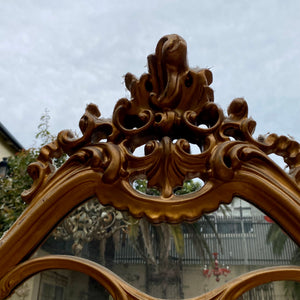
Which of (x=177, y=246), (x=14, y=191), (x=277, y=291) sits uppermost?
(x=14, y=191)

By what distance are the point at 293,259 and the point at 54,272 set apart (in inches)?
23.4

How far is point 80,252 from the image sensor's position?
0.86m

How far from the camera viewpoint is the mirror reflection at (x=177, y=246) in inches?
32.5

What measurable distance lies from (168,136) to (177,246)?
30cm

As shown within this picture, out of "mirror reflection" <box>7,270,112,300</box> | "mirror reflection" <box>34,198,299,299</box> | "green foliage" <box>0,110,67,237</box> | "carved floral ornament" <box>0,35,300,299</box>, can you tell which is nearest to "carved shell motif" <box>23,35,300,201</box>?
"carved floral ornament" <box>0,35,300,299</box>

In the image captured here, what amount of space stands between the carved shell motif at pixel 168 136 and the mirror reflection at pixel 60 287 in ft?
0.72

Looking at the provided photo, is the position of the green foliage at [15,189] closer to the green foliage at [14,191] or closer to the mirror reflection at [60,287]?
the green foliage at [14,191]

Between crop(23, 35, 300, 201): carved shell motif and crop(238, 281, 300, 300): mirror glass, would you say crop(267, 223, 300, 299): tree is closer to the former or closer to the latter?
crop(238, 281, 300, 300): mirror glass

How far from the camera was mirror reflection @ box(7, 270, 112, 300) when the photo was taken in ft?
2.70

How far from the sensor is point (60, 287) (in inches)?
33.1

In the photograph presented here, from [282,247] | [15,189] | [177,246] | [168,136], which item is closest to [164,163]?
[168,136]

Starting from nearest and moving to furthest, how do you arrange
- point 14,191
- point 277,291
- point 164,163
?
point 277,291 < point 164,163 < point 14,191

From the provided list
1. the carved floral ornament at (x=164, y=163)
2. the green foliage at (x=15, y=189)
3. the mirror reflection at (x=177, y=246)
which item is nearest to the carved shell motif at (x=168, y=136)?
the carved floral ornament at (x=164, y=163)

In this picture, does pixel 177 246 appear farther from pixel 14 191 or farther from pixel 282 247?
pixel 14 191
